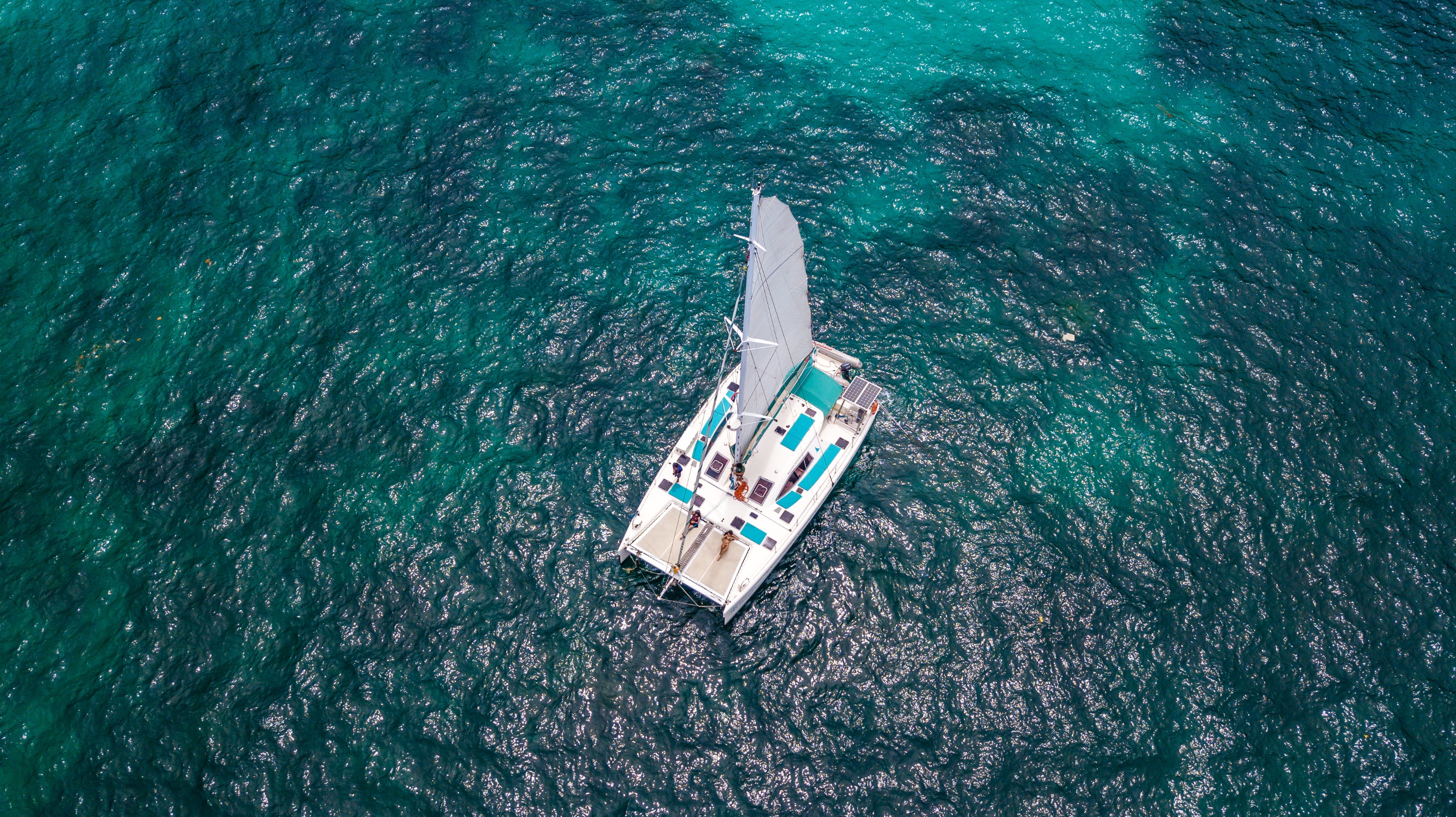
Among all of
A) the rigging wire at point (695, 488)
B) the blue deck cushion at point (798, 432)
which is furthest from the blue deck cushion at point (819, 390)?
the rigging wire at point (695, 488)

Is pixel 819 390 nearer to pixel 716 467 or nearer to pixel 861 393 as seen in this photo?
pixel 861 393

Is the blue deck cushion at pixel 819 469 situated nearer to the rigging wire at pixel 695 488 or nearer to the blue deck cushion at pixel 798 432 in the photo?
the blue deck cushion at pixel 798 432

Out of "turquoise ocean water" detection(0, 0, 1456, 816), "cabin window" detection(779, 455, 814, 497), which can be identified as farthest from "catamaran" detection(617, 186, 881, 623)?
"turquoise ocean water" detection(0, 0, 1456, 816)

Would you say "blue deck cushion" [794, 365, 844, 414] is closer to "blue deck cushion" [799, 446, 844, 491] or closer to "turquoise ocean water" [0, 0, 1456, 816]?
"blue deck cushion" [799, 446, 844, 491]

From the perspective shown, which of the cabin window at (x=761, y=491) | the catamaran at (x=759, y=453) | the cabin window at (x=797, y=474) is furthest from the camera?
the cabin window at (x=797, y=474)

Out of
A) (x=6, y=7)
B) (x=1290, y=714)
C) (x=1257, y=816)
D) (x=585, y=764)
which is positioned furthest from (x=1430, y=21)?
(x=6, y=7)

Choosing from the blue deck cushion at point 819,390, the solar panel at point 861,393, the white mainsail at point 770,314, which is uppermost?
the white mainsail at point 770,314

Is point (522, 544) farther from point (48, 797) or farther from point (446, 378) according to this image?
point (48, 797)
